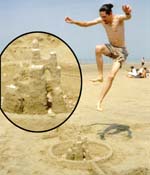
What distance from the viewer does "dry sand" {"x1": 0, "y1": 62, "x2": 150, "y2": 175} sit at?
31.2 ft

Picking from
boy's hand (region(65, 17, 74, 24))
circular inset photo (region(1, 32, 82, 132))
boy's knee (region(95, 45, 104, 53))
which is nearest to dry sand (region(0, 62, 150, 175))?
boy's knee (region(95, 45, 104, 53))

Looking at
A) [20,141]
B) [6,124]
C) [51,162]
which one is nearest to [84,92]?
[6,124]

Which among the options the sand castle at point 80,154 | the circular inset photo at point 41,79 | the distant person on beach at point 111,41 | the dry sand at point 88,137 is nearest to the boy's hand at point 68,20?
the distant person on beach at point 111,41

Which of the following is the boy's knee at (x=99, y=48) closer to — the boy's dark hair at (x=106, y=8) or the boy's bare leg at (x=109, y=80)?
the boy's bare leg at (x=109, y=80)

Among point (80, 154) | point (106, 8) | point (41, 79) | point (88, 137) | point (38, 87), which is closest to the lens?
point (38, 87)

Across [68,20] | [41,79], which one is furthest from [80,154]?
[68,20]

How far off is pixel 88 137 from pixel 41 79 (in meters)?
4.16

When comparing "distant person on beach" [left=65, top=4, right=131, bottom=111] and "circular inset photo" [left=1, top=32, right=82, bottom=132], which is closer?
"circular inset photo" [left=1, top=32, right=82, bottom=132]

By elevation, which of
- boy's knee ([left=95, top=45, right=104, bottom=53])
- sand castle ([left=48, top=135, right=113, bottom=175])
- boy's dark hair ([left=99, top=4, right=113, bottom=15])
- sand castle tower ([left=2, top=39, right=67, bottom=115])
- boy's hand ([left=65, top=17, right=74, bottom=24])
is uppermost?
boy's dark hair ([left=99, top=4, right=113, bottom=15])

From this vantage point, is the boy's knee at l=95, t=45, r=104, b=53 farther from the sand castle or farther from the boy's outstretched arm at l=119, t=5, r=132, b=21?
the sand castle

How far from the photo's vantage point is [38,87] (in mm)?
8062

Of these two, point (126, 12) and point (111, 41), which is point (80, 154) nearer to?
point (111, 41)

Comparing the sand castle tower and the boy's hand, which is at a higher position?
the boy's hand

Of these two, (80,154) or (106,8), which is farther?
(80,154)
